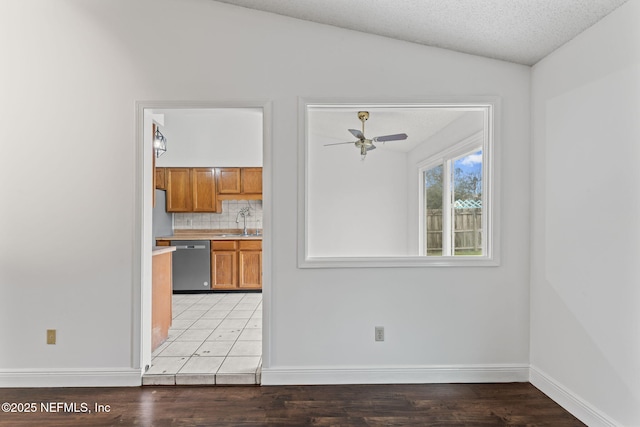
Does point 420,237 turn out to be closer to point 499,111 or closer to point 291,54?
point 499,111

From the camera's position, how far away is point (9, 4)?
2.54 metres

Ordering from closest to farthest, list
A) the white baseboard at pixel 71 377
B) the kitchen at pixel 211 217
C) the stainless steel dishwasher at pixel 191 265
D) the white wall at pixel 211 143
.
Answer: the white baseboard at pixel 71 377 < the kitchen at pixel 211 217 < the stainless steel dishwasher at pixel 191 265 < the white wall at pixel 211 143

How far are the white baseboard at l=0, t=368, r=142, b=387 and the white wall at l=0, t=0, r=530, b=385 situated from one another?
2 centimetres

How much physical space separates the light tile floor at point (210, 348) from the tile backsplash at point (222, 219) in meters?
1.88

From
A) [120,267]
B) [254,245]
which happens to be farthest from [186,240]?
[120,267]

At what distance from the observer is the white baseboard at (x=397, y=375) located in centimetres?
257

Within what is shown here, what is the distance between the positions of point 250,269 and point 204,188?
1667 millimetres

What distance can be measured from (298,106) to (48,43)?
1.88 metres

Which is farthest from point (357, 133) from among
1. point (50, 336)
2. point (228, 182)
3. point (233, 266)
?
point (228, 182)

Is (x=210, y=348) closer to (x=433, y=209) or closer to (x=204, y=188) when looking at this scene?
(x=433, y=209)

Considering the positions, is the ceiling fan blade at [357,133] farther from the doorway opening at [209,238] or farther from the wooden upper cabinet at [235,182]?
the wooden upper cabinet at [235,182]

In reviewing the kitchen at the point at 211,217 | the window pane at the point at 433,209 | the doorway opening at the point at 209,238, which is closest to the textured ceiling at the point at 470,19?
the doorway opening at the point at 209,238

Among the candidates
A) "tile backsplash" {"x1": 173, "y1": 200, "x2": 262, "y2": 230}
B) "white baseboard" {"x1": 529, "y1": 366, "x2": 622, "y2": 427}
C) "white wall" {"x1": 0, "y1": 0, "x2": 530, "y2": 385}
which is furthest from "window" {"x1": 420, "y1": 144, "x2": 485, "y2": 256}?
"tile backsplash" {"x1": 173, "y1": 200, "x2": 262, "y2": 230}

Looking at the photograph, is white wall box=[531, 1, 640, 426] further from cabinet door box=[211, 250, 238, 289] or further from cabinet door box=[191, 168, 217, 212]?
cabinet door box=[191, 168, 217, 212]
